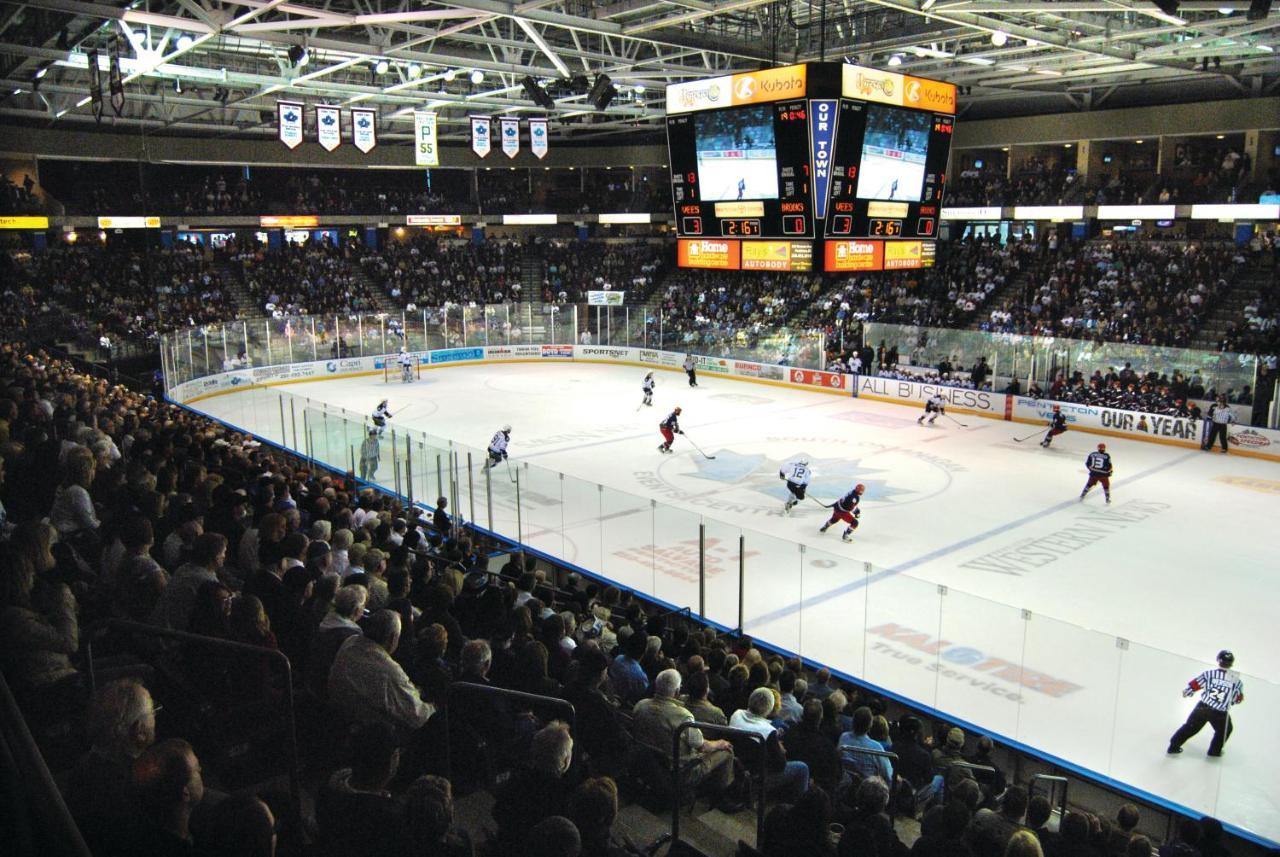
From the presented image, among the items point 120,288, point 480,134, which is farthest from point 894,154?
point 120,288

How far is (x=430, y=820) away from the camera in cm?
349

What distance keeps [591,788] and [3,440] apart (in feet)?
25.8

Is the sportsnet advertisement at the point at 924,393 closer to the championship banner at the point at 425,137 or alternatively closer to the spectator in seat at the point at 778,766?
the championship banner at the point at 425,137

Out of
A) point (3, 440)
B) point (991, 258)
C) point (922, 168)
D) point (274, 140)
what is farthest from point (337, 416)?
point (274, 140)

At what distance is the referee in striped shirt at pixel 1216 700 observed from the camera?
26.9 feet

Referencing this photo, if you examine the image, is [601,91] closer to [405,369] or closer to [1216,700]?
[405,369]

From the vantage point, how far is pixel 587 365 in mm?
37844

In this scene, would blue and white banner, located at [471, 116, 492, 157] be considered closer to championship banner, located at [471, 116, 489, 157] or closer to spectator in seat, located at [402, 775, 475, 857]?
championship banner, located at [471, 116, 489, 157]

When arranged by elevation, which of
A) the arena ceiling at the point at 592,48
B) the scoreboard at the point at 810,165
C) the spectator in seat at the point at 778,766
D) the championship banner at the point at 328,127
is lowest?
the spectator in seat at the point at 778,766

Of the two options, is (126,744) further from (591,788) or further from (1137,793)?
(1137,793)

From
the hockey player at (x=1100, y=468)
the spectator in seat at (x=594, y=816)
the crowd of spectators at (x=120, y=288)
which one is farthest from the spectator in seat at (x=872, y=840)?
the crowd of spectators at (x=120, y=288)

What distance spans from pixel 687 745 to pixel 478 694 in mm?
1185

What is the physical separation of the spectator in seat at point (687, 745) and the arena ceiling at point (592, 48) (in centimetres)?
1262

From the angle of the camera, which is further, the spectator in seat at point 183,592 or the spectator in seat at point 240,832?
the spectator in seat at point 183,592
